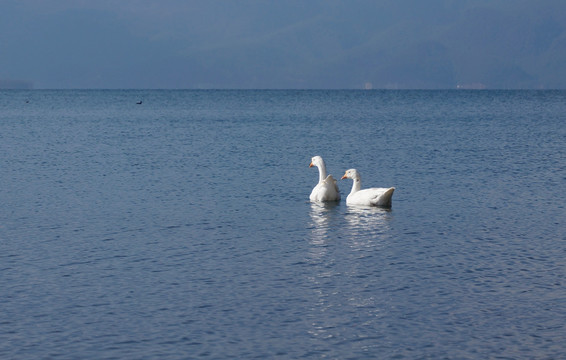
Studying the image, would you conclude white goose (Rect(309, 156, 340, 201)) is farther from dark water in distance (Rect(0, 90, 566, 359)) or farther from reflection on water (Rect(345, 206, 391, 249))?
reflection on water (Rect(345, 206, 391, 249))

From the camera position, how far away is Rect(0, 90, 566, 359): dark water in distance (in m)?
15.0

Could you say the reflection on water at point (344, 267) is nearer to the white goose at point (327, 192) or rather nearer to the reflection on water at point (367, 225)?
the reflection on water at point (367, 225)

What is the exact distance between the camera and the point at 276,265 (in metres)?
20.3

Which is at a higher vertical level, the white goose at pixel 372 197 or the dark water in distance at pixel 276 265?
the white goose at pixel 372 197

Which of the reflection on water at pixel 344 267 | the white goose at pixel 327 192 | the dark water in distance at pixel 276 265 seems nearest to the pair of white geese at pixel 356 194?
the white goose at pixel 327 192

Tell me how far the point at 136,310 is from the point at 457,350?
6.36 meters

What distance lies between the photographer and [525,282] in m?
18.7

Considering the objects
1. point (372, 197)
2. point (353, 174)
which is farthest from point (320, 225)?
point (353, 174)

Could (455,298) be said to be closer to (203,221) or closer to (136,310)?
(136,310)

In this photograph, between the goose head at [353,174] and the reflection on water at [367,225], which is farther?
the goose head at [353,174]

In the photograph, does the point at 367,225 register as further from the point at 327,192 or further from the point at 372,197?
the point at 327,192

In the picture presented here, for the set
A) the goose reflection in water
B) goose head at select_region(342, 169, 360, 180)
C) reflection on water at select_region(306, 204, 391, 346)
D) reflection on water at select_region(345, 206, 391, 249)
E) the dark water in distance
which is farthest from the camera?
goose head at select_region(342, 169, 360, 180)

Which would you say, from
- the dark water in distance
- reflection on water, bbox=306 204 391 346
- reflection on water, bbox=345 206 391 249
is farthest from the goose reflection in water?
reflection on water, bbox=345 206 391 249

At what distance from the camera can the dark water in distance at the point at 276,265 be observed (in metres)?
15.0
